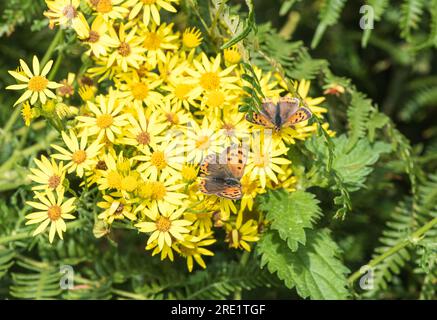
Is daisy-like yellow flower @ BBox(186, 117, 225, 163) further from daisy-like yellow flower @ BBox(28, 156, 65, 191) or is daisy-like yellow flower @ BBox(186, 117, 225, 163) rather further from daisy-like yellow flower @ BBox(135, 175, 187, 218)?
daisy-like yellow flower @ BBox(28, 156, 65, 191)

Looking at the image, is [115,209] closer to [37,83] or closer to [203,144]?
[203,144]

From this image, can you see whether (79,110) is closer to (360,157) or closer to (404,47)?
(360,157)

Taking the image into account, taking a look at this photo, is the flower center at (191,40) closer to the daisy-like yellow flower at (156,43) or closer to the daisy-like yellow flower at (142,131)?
the daisy-like yellow flower at (156,43)

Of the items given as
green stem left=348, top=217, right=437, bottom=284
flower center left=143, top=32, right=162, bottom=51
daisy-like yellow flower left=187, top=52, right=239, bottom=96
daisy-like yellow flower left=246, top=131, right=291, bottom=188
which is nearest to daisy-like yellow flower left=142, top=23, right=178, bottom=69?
flower center left=143, top=32, right=162, bottom=51

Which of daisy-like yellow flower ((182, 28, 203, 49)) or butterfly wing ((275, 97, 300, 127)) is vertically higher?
daisy-like yellow flower ((182, 28, 203, 49))

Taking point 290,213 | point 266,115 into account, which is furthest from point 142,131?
point 290,213

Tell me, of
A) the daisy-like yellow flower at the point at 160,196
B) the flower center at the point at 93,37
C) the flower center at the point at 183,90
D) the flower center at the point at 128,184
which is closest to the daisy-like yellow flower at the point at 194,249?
the daisy-like yellow flower at the point at 160,196

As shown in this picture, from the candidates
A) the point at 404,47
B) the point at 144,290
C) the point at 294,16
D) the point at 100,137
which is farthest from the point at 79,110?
the point at 404,47
